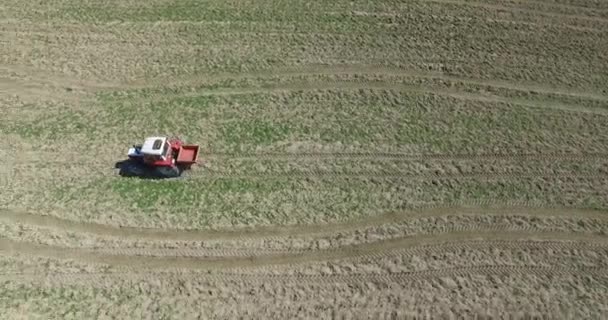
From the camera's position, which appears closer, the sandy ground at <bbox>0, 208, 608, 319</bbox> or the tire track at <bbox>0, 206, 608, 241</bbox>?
the sandy ground at <bbox>0, 208, 608, 319</bbox>

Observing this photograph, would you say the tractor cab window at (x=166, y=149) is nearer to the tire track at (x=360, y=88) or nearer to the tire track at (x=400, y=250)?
the tire track at (x=400, y=250)

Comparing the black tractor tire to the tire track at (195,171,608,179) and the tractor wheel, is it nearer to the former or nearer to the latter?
the tractor wheel

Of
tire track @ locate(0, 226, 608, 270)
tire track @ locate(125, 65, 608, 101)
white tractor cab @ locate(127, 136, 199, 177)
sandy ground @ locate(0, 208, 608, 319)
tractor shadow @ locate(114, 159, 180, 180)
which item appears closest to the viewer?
sandy ground @ locate(0, 208, 608, 319)

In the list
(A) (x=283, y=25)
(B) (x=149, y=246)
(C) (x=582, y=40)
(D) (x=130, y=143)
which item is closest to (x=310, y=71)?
(A) (x=283, y=25)

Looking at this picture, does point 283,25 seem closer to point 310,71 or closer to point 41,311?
point 310,71

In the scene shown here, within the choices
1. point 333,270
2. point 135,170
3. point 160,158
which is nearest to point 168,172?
point 160,158

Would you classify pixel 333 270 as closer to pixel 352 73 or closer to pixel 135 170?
pixel 135 170

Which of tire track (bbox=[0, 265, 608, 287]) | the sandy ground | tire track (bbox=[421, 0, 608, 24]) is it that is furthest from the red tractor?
tire track (bbox=[421, 0, 608, 24])
